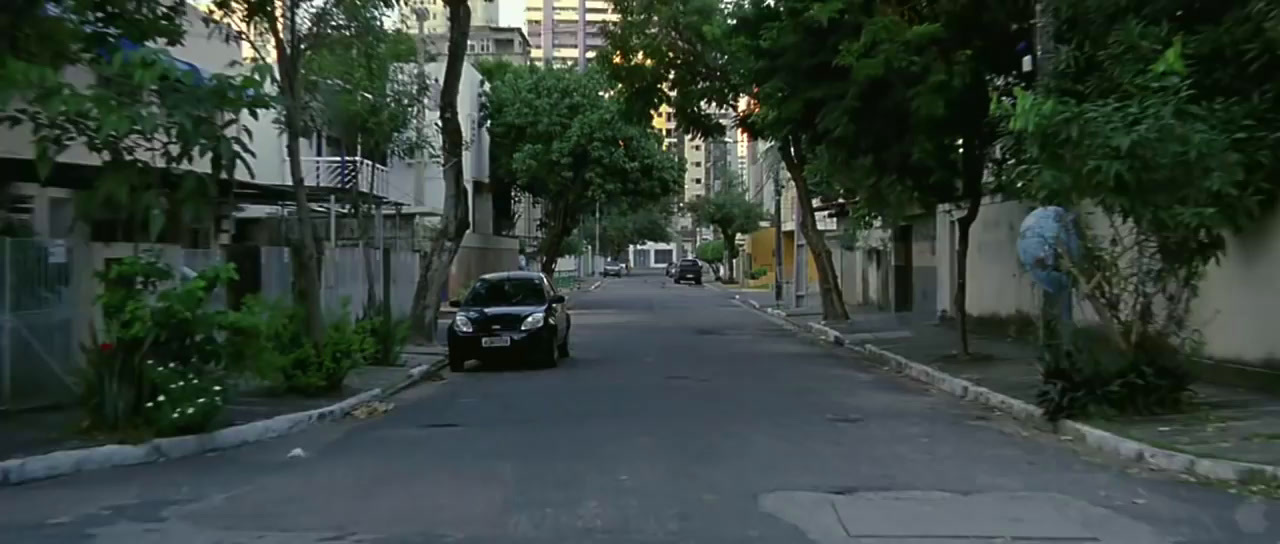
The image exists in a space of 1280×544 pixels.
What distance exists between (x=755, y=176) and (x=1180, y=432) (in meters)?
83.0

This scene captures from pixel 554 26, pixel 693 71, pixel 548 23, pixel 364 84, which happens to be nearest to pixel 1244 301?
pixel 364 84

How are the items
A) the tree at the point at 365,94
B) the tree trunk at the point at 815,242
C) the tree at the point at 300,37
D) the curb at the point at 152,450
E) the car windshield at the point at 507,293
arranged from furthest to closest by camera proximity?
the tree trunk at the point at 815,242 → the car windshield at the point at 507,293 → the tree at the point at 365,94 → the tree at the point at 300,37 → the curb at the point at 152,450

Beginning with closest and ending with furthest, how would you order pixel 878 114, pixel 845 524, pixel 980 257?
pixel 845 524 → pixel 878 114 → pixel 980 257

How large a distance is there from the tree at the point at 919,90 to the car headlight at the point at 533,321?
522cm

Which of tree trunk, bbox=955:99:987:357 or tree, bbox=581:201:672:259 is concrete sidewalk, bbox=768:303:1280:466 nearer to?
tree trunk, bbox=955:99:987:357

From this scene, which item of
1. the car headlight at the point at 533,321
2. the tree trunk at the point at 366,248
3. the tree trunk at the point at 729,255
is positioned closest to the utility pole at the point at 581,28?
the tree trunk at the point at 729,255

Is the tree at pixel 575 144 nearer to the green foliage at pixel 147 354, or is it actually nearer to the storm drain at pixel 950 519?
the green foliage at pixel 147 354

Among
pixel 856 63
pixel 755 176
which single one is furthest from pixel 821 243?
pixel 755 176

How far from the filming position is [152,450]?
37.7ft

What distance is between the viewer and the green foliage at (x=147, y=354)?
1174cm

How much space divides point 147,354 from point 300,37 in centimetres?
660

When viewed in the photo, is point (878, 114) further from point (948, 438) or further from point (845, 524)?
point (845, 524)

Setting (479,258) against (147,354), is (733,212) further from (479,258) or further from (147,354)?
(147,354)

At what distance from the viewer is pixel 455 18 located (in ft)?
74.7
